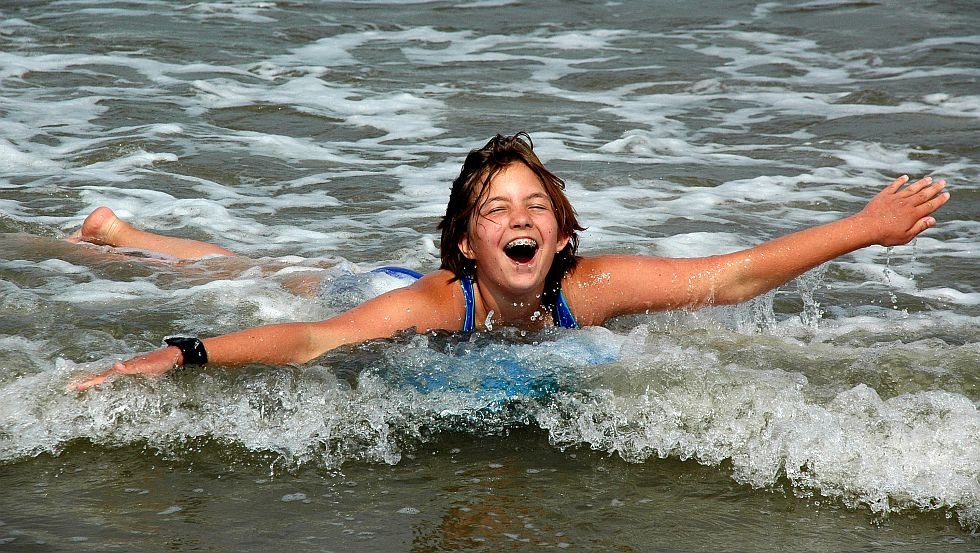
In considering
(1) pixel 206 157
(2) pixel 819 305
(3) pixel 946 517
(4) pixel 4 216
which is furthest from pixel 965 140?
(4) pixel 4 216

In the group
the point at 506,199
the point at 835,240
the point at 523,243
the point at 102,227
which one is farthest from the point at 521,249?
the point at 102,227

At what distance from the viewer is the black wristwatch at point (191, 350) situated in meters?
3.49

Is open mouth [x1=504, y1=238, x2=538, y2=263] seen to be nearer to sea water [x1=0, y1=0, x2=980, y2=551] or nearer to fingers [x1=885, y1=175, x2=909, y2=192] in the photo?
sea water [x1=0, y1=0, x2=980, y2=551]

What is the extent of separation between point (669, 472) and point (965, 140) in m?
6.02

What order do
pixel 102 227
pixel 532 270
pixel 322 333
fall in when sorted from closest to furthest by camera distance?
pixel 322 333, pixel 532 270, pixel 102 227

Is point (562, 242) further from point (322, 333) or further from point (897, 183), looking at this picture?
point (897, 183)

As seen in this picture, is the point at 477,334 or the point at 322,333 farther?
the point at 477,334

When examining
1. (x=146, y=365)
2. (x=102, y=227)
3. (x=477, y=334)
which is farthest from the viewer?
(x=102, y=227)

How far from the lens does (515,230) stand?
395cm

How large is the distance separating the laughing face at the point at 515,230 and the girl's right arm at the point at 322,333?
9.4 inches

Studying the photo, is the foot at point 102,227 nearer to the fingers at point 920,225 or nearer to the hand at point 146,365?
the hand at point 146,365

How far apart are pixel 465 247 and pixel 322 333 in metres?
0.66

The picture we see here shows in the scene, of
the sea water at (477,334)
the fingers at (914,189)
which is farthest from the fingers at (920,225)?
the sea water at (477,334)

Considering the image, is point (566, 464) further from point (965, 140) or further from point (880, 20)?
point (880, 20)
